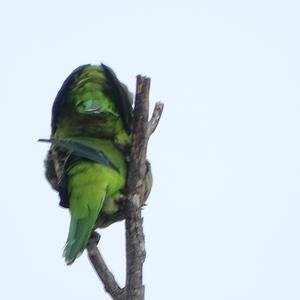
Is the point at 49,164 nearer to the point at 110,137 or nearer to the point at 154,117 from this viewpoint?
the point at 110,137

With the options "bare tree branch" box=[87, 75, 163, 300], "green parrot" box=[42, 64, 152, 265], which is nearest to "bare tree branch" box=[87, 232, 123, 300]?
"bare tree branch" box=[87, 75, 163, 300]

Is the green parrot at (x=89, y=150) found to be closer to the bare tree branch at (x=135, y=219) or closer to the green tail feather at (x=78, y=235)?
the green tail feather at (x=78, y=235)

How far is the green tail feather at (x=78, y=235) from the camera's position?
3.90 m

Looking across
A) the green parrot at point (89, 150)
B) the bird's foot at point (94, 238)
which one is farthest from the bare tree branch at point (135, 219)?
the green parrot at point (89, 150)

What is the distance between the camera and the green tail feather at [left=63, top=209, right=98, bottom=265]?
3896 millimetres

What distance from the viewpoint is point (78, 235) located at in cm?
399

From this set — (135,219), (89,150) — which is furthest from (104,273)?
(89,150)

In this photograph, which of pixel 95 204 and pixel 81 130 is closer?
pixel 95 204

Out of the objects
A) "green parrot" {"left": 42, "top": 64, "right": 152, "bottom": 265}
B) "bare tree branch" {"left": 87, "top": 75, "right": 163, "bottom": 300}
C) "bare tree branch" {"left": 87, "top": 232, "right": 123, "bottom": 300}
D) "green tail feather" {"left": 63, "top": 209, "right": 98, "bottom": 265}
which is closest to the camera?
"bare tree branch" {"left": 87, "top": 75, "right": 163, "bottom": 300}

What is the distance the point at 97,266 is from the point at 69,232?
38 cm

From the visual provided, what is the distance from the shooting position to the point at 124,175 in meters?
4.27

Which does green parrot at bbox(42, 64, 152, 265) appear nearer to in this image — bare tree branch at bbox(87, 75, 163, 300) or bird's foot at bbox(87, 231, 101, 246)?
bird's foot at bbox(87, 231, 101, 246)

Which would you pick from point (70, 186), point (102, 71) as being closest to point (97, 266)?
point (70, 186)

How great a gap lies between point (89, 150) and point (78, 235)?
551 mm
